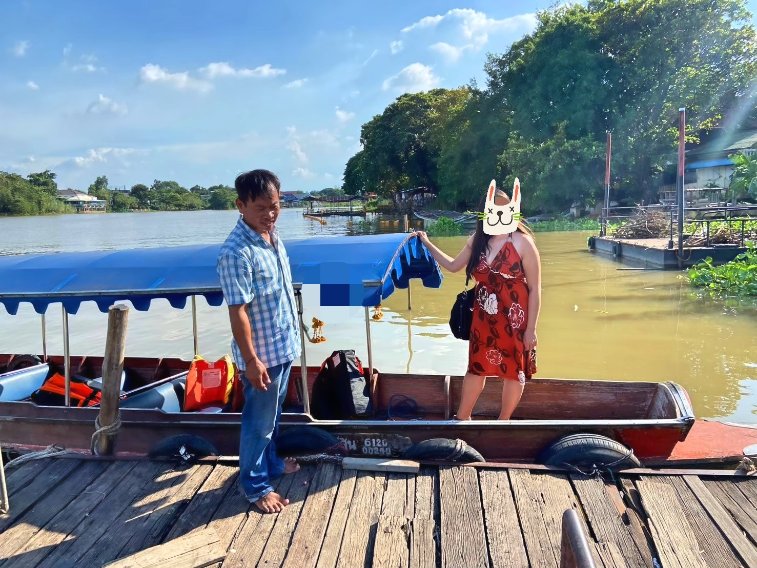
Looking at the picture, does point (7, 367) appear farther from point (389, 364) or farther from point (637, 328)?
point (637, 328)

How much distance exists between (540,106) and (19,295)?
108ft

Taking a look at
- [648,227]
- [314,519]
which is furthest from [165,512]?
[648,227]

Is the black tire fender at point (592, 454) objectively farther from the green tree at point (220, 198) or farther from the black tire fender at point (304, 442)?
the green tree at point (220, 198)

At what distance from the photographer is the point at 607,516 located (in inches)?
125

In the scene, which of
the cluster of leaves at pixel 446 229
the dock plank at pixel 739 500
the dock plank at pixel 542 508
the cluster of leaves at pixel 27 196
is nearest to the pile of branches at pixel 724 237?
the dock plank at pixel 739 500

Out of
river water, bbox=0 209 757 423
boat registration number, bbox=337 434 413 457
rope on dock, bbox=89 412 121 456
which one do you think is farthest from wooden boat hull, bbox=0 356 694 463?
river water, bbox=0 209 757 423

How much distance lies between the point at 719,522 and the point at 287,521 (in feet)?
7.62

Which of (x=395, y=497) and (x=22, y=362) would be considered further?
(x=22, y=362)

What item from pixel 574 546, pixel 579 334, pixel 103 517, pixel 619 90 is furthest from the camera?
pixel 619 90

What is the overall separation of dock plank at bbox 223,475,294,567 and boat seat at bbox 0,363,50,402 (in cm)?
385

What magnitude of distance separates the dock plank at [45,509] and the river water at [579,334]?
5275mm

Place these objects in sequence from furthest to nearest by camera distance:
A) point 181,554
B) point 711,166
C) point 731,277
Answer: point 711,166 → point 731,277 → point 181,554

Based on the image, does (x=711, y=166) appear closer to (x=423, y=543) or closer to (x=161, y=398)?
(x=161, y=398)

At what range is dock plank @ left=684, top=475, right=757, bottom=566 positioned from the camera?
2857 mm
